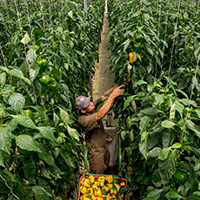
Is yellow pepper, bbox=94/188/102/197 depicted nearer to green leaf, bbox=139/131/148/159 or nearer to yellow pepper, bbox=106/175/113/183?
yellow pepper, bbox=106/175/113/183

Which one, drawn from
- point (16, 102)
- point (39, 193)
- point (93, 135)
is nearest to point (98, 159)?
point (93, 135)

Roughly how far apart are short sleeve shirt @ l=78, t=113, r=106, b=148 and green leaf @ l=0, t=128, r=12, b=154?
158 centimetres

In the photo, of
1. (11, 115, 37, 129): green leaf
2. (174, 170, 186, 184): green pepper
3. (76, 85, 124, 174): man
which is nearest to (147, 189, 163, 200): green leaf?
(174, 170, 186, 184): green pepper

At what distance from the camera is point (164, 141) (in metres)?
1.28

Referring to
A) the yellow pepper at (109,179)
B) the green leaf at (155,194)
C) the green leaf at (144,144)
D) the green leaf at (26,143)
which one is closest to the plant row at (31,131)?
the green leaf at (26,143)

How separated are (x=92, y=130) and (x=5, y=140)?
72.3 inches

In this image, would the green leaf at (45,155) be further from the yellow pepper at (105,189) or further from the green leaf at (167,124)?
the yellow pepper at (105,189)

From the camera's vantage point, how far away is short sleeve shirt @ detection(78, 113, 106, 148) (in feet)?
8.31

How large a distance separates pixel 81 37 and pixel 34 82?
1.70m

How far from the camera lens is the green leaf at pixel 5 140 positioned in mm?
932

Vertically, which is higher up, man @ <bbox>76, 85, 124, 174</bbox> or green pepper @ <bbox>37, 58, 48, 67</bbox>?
green pepper @ <bbox>37, 58, 48, 67</bbox>

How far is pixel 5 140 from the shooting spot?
95 centimetres

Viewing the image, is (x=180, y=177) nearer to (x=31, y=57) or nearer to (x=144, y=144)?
(x=144, y=144)

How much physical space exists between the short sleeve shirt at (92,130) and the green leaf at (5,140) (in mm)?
1582
